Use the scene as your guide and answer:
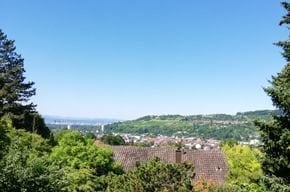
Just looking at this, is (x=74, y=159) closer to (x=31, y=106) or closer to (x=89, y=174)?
(x=89, y=174)

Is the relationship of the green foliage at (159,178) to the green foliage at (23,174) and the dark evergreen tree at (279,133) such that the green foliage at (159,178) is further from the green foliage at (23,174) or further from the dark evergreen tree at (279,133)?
the dark evergreen tree at (279,133)

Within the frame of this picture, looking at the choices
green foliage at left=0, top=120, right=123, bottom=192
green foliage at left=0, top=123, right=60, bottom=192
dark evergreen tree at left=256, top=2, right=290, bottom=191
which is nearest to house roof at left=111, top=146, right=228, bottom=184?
green foliage at left=0, top=120, right=123, bottom=192

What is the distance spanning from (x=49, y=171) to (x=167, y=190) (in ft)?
18.4

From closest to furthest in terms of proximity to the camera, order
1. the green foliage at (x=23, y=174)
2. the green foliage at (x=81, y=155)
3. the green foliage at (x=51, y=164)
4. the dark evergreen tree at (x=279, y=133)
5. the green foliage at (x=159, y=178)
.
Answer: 1. the dark evergreen tree at (x=279, y=133)
2. the green foliage at (x=23, y=174)
3. the green foliage at (x=51, y=164)
4. the green foliage at (x=159, y=178)
5. the green foliage at (x=81, y=155)

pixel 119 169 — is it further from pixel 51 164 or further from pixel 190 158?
pixel 190 158

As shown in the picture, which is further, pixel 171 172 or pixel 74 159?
pixel 74 159

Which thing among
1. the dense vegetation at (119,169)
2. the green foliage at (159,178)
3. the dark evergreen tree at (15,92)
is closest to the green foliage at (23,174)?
the dense vegetation at (119,169)

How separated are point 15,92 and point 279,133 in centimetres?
3400

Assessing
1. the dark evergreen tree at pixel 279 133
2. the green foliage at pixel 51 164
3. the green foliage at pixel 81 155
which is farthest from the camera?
the green foliage at pixel 81 155

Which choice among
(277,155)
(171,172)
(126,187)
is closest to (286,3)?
(277,155)

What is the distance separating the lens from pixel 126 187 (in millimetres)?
21922

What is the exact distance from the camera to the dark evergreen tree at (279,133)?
14.1m

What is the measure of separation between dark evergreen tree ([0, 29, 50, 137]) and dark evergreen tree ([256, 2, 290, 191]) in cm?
3135

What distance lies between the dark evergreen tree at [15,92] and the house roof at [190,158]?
851 centimetres
